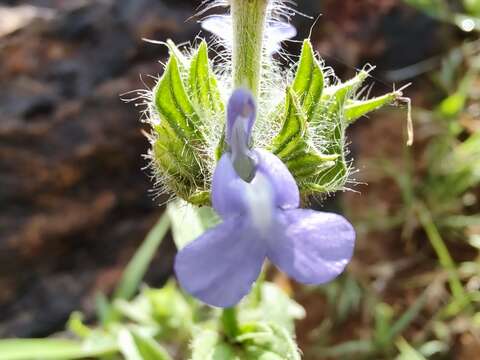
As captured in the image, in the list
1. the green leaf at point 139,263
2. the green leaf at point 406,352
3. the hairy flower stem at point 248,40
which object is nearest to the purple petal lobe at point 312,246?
the hairy flower stem at point 248,40

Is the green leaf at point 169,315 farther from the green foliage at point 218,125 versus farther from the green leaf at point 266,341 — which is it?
the green foliage at point 218,125

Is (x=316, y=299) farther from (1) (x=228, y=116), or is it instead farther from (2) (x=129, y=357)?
(1) (x=228, y=116)

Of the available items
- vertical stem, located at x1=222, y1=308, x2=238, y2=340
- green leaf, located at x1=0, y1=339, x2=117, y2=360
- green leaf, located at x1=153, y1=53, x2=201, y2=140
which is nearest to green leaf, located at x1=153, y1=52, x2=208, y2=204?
green leaf, located at x1=153, y1=53, x2=201, y2=140

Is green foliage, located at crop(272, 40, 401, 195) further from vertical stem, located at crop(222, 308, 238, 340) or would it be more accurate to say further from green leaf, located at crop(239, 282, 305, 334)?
green leaf, located at crop(239, 282, 305, 334)

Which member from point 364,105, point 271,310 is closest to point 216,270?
point 364,105

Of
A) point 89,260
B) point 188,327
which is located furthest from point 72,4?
point 188,327

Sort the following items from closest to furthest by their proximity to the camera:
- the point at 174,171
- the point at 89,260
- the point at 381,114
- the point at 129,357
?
1. the point at 174,171
2. the point at 129,357
3. the point at 89,260
4. the point at 381,114

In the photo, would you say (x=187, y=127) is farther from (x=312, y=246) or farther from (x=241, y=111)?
(x=312, y=246)
